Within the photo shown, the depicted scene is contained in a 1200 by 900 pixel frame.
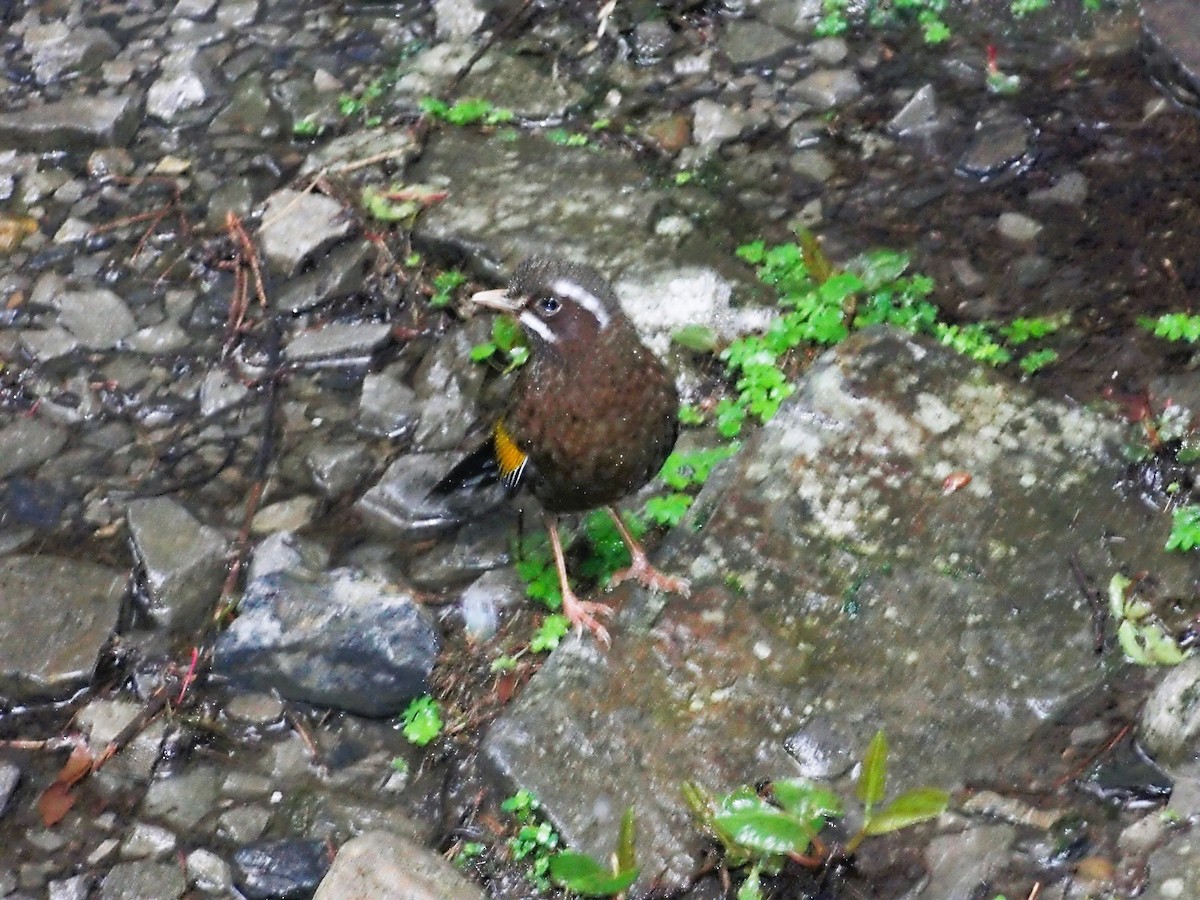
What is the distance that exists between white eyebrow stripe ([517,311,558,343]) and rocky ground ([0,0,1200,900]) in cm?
88

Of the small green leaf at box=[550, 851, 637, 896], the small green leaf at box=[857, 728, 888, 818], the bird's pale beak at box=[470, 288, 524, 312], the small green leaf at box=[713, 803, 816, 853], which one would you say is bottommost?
the small green leaf at box=[550, 851, 637, 896]

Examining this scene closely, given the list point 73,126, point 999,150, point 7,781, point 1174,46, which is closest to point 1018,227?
point 999,150

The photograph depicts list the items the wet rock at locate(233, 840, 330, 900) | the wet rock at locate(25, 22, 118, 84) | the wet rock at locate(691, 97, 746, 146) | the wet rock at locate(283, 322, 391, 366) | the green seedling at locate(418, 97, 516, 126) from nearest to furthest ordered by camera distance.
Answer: the wet rock at locate(233, 840, 330, 900)
the wet rock at locate(283, 322, 391, 366)
the wet rock at locate(691, 97, 746, 146)
the green seedling at locate(418, 97, 516, 126)
the wet rock at locate(25, 22, 118, 84)

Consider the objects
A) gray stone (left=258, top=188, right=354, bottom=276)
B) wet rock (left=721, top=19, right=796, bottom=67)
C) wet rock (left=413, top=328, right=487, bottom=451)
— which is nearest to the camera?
wet rock (left=413, top=328, right=487, bottom=451)

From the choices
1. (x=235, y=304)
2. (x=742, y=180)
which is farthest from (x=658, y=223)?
(x=235, y=304)

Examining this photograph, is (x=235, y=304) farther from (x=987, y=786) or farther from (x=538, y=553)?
(x=987, y=786)

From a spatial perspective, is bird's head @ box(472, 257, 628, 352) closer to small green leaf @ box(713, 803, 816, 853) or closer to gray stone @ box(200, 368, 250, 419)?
small green leaf @ box(713, 803, 816, 853)

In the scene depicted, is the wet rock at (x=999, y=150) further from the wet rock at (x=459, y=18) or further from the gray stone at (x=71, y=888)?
the gray stone at (x=71, y=888)

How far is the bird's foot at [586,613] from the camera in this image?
4.42m

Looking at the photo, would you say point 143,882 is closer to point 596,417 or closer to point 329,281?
point 596,417

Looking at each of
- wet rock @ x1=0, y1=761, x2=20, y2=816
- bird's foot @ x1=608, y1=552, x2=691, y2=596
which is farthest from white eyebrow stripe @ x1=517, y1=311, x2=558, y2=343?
wet rock @ x1=0, y1=761, x2=20, y2=816

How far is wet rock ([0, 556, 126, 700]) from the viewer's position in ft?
15.9

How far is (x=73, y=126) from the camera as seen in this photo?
742 cm

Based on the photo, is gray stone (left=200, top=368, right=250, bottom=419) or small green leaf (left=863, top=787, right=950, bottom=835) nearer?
small green leaf (left=863, top=787, right=950, bottom=835)
